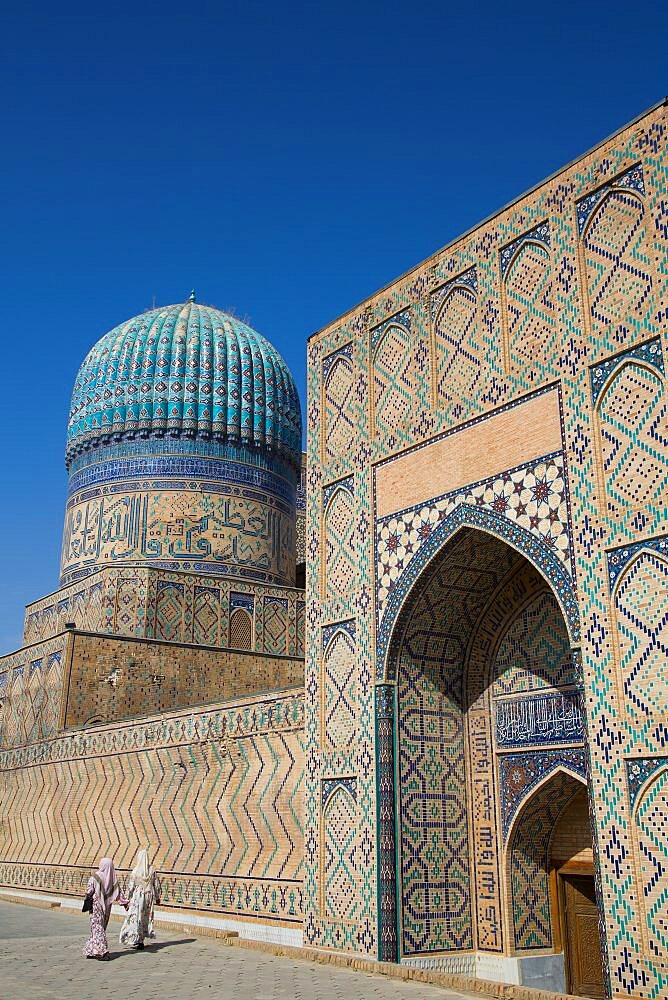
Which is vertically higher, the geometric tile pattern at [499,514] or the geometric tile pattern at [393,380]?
the geometric tile pattern at [393,380]

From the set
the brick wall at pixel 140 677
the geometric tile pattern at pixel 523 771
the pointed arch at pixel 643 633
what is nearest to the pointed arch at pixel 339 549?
the geometric tile pattern at pixel 523 771

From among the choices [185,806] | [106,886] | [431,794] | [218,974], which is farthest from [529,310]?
[185,806]

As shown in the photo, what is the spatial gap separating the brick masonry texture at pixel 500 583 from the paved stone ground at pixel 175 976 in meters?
0.66

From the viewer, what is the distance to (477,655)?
7.45 meters

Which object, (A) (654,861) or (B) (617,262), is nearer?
(A) (654,861)

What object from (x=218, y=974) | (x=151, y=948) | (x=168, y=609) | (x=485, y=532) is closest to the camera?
(x=218, y=974)

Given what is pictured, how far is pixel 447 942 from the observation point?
22.4ft

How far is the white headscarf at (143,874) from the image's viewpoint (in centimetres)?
739

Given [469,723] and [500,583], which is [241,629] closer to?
[469,723]

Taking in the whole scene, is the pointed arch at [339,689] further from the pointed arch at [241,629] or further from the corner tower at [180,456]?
the corner tower at [180,456]

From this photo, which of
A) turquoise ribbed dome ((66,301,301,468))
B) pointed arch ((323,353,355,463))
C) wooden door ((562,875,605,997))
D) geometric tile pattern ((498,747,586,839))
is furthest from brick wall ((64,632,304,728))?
wooden door ((562,875,605,997))

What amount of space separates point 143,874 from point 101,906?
0.49 m

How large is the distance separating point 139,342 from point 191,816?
8.94m

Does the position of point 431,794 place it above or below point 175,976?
above
